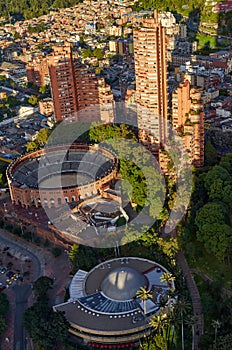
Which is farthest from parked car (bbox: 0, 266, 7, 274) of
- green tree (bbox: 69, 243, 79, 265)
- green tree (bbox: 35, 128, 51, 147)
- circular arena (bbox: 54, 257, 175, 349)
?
green tree (bbox: 35, 128, 51, 147)

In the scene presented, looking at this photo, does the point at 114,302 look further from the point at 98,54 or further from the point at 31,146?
the point at 98,54

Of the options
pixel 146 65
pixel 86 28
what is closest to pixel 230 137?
pixel 146 65

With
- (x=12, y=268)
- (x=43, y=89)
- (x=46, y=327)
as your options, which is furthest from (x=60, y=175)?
(x=43, y=89)

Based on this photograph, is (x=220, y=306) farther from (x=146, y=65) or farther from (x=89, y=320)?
(x=146, y=65)

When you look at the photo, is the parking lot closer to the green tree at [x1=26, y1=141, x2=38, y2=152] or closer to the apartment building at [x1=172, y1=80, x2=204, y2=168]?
the green tree at [x1=26, y1=141, x2=38, y2=152]

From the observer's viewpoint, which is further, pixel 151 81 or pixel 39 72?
pixel 39 72

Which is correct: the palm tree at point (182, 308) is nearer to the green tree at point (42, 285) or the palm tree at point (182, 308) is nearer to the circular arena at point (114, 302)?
the circular arena at point (114, 302)
